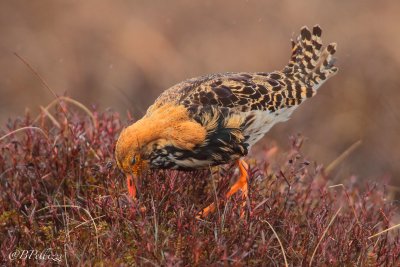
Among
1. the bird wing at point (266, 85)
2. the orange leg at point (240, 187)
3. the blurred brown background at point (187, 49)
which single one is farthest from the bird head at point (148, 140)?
the blurred brown background at point (187, 49)

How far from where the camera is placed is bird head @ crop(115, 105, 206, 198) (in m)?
5.09

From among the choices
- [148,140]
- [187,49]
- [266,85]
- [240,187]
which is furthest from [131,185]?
[187,49]

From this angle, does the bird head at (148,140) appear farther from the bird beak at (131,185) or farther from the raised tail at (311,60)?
the raised tail at (311,60)

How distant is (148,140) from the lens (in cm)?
512

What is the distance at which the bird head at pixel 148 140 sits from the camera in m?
5.09

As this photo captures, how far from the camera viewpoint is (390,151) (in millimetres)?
10383

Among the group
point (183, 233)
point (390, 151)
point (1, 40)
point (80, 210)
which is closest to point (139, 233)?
point (183, 233)

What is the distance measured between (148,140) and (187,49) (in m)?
7.24

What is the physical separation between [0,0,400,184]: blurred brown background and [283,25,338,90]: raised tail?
13.1 feet

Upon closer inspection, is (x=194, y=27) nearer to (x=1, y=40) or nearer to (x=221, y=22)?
(x=221, y=22)

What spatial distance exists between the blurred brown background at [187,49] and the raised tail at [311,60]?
4008 mm

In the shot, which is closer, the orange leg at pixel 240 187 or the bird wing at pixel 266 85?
the orange leg at pixel 240 187

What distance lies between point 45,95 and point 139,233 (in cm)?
791

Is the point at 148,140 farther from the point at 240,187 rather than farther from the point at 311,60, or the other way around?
the point at 311,60
